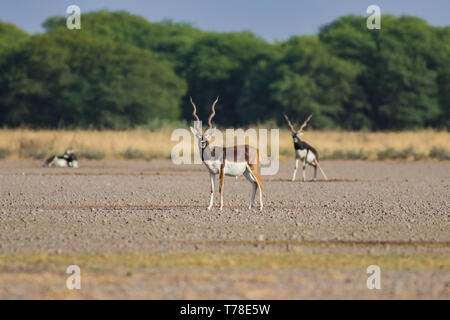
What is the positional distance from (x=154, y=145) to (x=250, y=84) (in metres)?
25.7

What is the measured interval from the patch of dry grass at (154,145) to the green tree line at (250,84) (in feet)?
57.7

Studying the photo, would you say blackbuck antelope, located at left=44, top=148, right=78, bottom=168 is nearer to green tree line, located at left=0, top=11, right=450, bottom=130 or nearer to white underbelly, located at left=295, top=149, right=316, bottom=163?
white underbelly, located at left=295, top=149, right=316, bottom=163

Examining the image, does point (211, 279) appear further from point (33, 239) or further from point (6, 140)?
point (6, 140)

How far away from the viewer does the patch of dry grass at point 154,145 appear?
105 feet

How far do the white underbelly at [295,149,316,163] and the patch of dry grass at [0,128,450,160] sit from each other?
11971 millimetres

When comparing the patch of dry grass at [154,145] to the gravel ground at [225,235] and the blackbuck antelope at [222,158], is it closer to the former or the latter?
the gravel ground at [225,235]

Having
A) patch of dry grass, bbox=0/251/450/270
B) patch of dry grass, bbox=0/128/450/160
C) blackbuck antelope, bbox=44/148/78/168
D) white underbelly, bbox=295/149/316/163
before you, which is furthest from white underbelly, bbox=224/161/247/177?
patch of dry grass, bbox=0/128/450/160

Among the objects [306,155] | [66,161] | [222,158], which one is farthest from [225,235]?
[66,161]

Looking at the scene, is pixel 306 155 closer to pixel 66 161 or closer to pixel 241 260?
pixel 66 161

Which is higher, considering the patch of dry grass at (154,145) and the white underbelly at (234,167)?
the patch of dry grass at (154,145)

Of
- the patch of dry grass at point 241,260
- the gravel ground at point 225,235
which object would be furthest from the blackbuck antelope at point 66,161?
the patch of dry grass at point 241,260

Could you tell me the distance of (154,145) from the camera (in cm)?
3428

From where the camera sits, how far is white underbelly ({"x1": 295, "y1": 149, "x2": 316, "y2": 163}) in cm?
2012

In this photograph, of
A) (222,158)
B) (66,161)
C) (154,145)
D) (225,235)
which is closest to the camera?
(225,235)
